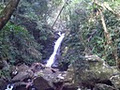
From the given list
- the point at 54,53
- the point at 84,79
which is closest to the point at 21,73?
the point at 84,79

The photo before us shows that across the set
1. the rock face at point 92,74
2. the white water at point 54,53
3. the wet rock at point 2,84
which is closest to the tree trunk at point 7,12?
the rock face at point 92,74

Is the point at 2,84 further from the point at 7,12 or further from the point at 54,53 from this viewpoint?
the point at 54,53

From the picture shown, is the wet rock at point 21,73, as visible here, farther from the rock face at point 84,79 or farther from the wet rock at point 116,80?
the wet rock at point 116,80

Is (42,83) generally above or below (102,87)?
above

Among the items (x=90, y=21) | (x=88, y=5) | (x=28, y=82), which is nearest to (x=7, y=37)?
(x=28, y=82)

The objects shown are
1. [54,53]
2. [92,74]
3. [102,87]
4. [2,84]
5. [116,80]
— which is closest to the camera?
[116,80]

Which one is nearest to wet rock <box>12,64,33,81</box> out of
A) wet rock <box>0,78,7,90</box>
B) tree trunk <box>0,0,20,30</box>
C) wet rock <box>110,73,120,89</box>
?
wet rock <box>0,78,7,90</box>

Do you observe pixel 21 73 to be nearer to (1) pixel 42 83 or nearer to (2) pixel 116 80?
(1) pixel 42 83

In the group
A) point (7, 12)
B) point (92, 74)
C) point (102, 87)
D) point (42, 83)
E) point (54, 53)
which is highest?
point (7, 12)

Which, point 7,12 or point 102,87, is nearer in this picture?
point 7,12

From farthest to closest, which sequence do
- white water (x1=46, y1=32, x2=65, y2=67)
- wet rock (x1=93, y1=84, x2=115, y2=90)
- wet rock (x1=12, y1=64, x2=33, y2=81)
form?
white water (x1=46, y1=32, x2=65, y2=67)
wet rock (x1=12, y1=64, x2=33, y2=81)
wet rock (x1=93, y1=84, x2=115, y2=90)

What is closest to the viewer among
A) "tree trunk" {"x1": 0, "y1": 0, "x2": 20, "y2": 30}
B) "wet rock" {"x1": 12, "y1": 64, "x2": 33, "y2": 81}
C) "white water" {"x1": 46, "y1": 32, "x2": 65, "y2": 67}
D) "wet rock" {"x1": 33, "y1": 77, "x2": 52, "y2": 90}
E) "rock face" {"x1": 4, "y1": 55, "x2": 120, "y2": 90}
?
"tree trunk" {"x1": 0, "y1": 0, "x2": 20, "y2": 30}

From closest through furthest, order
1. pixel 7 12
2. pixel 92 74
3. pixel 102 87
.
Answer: pixel 7 12
pixel 102 87
pixel 92 74

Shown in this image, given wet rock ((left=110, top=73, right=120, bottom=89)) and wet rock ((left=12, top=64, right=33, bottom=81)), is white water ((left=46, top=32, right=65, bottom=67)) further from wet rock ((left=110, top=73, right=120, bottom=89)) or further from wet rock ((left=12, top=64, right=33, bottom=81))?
wet rock ((left=110, top=73, right=120, bottom=89))
